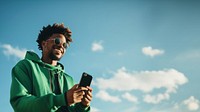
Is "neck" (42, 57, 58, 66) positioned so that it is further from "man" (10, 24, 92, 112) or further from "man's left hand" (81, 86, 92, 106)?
"man's left hand" (81, 86, 92, 106)

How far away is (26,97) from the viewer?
5.29 m

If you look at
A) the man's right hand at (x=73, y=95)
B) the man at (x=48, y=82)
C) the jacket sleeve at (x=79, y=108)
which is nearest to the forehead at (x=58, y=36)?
the man at (x=48, y=82)

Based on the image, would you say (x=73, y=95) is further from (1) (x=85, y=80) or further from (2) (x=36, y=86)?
(2) (x=36, y=86)

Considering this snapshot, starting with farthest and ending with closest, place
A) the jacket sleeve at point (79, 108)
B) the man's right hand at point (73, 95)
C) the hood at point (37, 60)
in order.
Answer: the hood at point (37, 60), the jacket sleeve at point (79, 108), the man's right hand at point (73, 95)

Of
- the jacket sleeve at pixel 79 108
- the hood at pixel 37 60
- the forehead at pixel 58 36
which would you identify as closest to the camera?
the jacket sleeve at pixel 79 108

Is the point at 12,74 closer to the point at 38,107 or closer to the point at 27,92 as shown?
the point at 27,92

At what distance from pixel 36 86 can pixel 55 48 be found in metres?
1.21

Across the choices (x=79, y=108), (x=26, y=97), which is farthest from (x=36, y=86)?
(x=79, y=108)

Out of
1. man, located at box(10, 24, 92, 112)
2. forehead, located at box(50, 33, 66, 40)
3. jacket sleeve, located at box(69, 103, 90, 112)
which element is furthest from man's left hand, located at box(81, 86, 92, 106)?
forehead, located at box(50, 33, 66, 40)

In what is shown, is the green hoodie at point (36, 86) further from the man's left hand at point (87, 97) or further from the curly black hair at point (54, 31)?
the curly black hair at point (54, 31)

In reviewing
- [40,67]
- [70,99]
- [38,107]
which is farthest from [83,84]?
[40,67]

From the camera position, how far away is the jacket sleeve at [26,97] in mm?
5105

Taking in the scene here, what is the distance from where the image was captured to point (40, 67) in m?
6.30

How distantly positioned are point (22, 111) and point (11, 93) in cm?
50
